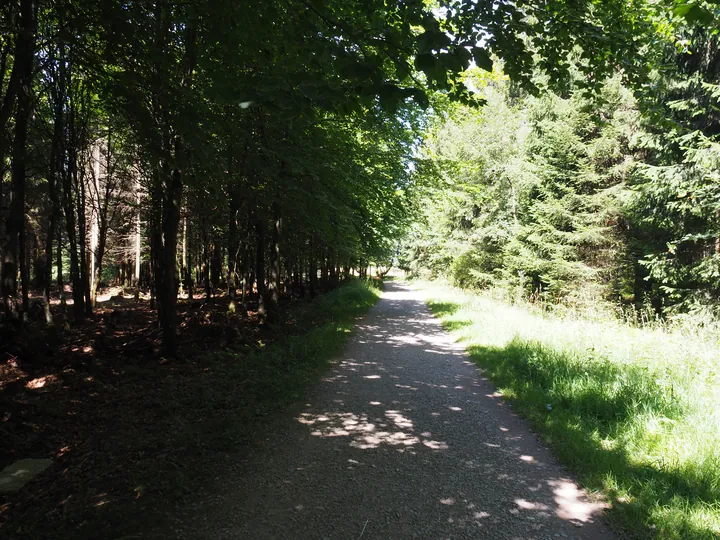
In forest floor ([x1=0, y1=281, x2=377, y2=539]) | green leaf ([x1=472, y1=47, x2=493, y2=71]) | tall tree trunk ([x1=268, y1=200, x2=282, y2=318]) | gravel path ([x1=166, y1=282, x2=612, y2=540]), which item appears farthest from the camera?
tall tree trunk ([x1=268, y1=200, x2=282, y2=318])

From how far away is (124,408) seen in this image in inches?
227

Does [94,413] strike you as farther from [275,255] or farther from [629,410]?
[275,255]

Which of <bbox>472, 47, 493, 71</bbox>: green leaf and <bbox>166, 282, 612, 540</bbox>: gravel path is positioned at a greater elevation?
<bbox>472, 47, 493, 71</bbox>: green leaf

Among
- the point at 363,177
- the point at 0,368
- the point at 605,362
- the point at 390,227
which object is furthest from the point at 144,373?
the point at 390,227

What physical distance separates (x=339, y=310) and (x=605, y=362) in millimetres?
10286

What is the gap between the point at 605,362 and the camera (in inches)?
267

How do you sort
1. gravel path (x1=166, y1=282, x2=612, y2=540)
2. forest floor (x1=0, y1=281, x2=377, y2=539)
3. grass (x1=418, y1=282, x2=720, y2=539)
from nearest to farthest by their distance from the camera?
gravel path (x1=166, y1=282, x2=612, y2=540), grass (x1=418, y1=282, x2=720, y2=539), forest floor (x1=0, y1=281, x2=377, y2=539)

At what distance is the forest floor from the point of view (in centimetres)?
348

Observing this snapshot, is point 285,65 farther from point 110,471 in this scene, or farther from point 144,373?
point 144,373

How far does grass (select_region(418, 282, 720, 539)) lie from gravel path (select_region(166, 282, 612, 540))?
1.08ft

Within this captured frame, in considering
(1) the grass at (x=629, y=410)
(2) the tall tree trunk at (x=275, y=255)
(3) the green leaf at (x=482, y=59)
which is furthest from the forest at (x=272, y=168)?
(1) the grass at (x=629, y=410)

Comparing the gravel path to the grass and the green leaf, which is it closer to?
the grass

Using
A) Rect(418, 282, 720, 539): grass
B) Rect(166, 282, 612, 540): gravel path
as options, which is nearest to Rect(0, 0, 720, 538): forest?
Rect(166, 282, 612, 540): gravel path

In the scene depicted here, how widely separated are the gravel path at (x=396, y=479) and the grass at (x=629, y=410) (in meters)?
0.33
